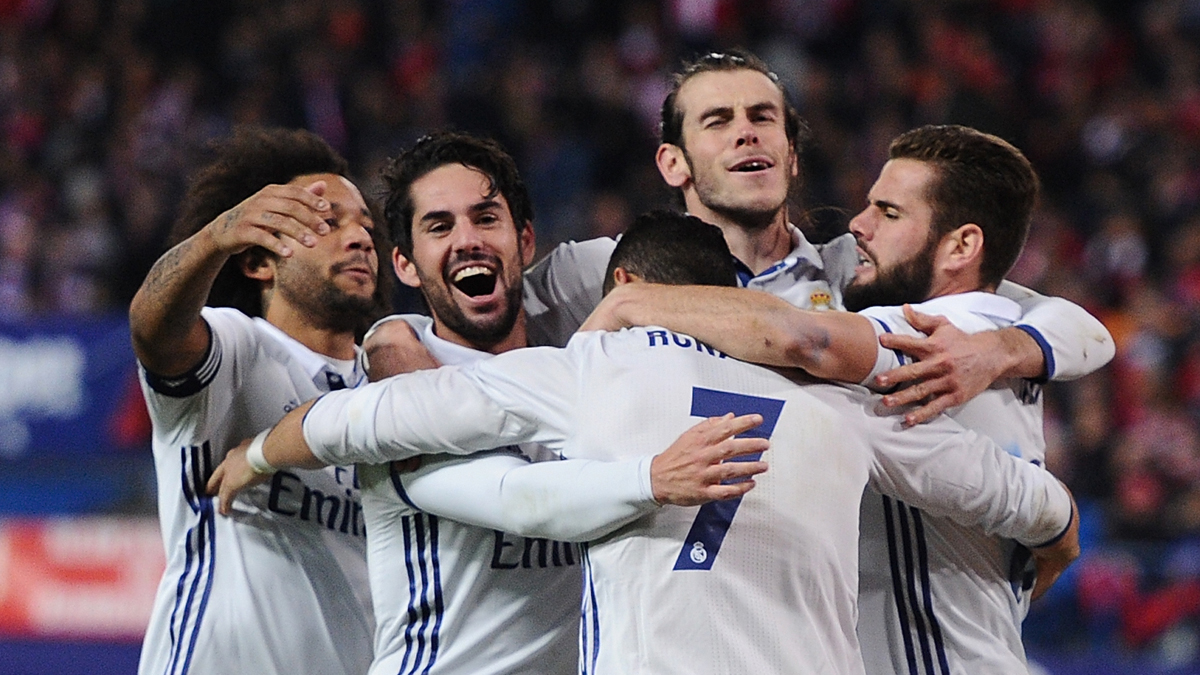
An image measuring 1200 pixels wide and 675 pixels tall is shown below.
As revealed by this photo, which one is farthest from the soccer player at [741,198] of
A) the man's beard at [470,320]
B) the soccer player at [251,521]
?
the soccer player at [251,521]

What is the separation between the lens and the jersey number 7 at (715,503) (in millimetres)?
3285

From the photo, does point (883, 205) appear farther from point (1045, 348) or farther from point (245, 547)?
point (245, 547)

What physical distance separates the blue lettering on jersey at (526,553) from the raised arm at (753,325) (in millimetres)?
657

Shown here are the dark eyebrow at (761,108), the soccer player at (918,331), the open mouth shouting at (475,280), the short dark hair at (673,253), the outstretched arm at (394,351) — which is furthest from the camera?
the dark eyebrow at (761,108)

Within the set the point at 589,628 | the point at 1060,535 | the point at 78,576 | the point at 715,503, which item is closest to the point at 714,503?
the point at 715,503

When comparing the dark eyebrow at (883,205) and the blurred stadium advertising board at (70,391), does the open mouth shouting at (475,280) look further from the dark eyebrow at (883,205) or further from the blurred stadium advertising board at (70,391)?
the blurred stadium advertising board at (70,391)

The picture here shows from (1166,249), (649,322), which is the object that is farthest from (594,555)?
(1166,249)

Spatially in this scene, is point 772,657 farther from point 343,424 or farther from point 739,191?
point 739,191

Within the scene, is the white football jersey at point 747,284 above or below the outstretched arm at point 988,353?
above

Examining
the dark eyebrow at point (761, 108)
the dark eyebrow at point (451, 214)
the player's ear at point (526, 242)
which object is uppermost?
the dark eyebrow at point (761, 108)

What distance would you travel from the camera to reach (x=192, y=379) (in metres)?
4.21

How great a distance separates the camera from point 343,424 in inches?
145

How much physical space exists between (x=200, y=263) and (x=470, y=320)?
0.77 meters

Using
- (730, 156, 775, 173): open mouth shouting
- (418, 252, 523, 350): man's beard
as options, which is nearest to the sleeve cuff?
(730, 156, 775, 173): open mouth shouting
